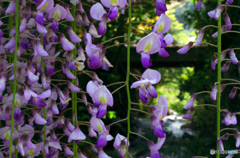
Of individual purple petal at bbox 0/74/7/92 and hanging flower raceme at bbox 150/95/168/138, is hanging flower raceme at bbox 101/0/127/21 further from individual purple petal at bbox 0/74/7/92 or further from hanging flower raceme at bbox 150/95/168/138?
individual purple petal at bbox 0/74/7/92

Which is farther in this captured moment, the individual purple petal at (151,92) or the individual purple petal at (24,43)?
the individual purple petal at (24,43)

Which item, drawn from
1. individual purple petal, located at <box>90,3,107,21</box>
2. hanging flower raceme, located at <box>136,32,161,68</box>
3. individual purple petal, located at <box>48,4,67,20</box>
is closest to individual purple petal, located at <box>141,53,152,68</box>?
hanging flower raceme, located at <box>136,32,161,68</box>

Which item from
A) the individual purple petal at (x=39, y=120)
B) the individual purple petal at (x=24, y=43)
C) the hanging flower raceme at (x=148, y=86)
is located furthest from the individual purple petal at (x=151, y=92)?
the individual purple petal at (x=24, y=43)

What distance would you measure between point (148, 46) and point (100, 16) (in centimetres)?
23

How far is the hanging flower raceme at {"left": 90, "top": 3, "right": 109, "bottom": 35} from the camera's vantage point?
86 cm

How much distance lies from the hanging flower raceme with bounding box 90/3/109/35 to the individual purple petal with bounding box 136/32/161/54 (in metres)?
0.15

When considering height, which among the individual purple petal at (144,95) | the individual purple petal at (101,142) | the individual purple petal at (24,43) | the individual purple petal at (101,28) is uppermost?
the individual purple petal at (101,28)

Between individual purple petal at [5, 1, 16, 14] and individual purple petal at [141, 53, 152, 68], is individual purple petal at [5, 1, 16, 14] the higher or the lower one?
the higher one

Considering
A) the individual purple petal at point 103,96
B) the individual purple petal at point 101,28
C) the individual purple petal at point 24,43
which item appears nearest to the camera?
the individual purple petal at point 103,96

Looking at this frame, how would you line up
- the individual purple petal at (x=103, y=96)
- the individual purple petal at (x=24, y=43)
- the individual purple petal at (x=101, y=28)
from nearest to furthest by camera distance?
1. the individual purple petal at (x=103, y=96)
2. the individual purple petal at (x=101, y=28)
3. the individual purple petal at (x=24, y=43)

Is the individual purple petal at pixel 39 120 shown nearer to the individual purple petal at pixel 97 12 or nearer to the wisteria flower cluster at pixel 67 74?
the wisteria flower cluster at pixel 67 74

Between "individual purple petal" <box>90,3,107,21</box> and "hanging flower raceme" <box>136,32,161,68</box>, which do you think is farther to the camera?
"individual purple petal" <box>90,3,107,21</box>

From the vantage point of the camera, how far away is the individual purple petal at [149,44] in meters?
0.75

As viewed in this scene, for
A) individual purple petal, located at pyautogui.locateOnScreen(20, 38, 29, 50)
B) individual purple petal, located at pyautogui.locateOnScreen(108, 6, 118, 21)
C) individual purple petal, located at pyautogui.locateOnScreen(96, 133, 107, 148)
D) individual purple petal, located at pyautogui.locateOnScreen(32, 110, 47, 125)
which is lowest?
individual purple petal, located at pyautogui.locateOnScreen(96, 133, 107, 148)
